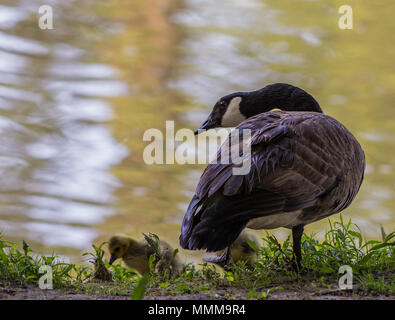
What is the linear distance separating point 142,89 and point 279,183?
413 inches

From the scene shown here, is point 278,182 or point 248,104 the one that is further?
point 248,104

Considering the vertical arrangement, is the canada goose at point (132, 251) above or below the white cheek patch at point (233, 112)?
below

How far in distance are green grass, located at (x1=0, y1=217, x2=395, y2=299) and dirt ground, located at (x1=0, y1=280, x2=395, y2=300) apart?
0.14 feet

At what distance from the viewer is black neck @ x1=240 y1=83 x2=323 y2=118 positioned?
6.41 meters

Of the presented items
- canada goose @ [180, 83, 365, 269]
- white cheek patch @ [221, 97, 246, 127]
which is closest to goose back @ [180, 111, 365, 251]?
canada goose @ [180, 83, 365, 269]

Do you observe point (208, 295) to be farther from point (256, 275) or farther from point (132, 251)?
point (132, 251)

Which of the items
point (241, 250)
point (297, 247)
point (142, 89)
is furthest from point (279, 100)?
point (142, 89)

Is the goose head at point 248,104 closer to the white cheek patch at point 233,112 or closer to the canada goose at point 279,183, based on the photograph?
the white cheek patch at point 233,112

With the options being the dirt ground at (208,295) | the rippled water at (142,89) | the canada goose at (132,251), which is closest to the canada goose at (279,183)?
the dirt ground at (208,295)

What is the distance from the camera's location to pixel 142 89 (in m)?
14.7

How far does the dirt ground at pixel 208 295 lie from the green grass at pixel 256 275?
1.6 inches

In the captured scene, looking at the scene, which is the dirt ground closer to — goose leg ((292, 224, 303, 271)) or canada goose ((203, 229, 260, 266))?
goose leg ((292, 224, 303, 271))

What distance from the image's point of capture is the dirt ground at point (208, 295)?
409 centimetres

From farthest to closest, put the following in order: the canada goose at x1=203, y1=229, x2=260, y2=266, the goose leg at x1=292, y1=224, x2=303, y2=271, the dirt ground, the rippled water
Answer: the rippled water → the canada goose at x1=203, y1=229, x2=260, y2=266 → the goose leg at x1=292, y1=224, x2=303, y2=271 → the dirt ground
